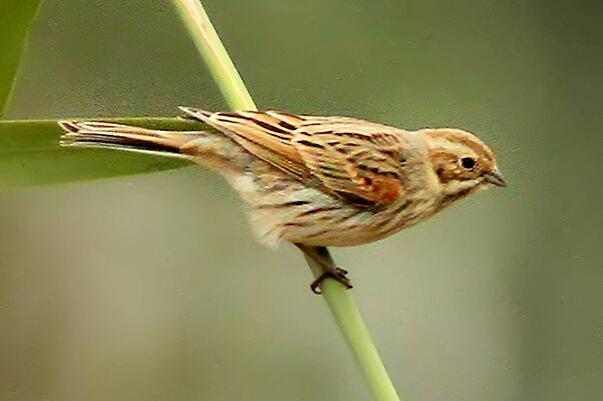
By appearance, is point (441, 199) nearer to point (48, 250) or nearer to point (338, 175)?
point (338, 175)

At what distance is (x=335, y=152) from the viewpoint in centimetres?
117

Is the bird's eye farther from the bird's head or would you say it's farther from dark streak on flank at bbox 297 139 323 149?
dark streak on flank at bbox 297 139 323 149

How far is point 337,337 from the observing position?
2.35 m

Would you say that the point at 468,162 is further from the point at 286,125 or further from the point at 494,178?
the point at 286,125

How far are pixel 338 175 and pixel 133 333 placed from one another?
1.28 metres

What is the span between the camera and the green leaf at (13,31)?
0.83 meters

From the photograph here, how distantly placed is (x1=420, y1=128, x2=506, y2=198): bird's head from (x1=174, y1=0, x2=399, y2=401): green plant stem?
1.07ft

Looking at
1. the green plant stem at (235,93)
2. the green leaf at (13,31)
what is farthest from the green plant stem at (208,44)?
the green leaf at (13,31)

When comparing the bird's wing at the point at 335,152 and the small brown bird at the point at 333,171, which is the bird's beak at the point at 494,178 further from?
the bird's wing at the point at 335,152

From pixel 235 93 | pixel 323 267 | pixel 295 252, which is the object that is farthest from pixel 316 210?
pixel 295 252

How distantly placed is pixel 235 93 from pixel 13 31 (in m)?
0.19

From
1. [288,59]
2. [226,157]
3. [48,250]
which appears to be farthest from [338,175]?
[48,250]

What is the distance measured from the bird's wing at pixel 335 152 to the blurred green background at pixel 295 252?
1.05 meters

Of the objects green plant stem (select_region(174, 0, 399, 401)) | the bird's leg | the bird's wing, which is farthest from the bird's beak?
green plant stem (select_region(174, 0, 399, 401))
